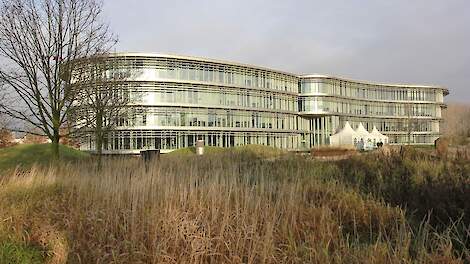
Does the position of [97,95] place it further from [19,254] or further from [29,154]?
[19,254]

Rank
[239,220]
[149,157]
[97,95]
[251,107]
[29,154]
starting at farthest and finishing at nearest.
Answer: [251,107], [29,154], [97,95], [149,157], [239,220]

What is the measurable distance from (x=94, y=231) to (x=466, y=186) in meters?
5.26

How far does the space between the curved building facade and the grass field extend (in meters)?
30.2

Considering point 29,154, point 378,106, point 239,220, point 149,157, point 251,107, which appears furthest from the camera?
point 378,106

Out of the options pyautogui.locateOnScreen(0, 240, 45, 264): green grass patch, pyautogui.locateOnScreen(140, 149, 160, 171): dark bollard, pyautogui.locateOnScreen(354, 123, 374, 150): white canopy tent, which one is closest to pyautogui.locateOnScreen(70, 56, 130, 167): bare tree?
pyautogui.locateOnScreen(140, 149, 160, 171): dark bollard

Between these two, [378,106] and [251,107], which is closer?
[251,107]

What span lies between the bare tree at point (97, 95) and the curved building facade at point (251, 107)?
1673cm

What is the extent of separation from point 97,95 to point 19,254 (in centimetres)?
1261

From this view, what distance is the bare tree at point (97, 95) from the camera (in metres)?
14.6

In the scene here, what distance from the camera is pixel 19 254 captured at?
230 inches

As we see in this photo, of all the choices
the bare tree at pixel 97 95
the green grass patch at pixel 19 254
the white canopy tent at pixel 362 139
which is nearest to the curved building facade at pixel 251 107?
the white canopy tent at pixel 362 139

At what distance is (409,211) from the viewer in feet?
20.0

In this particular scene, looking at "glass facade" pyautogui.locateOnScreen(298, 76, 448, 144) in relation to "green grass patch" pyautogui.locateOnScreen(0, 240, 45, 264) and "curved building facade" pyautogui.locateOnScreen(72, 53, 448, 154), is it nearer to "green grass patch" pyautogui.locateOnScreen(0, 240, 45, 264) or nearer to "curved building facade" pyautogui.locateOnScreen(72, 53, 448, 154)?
"curved building facade" pyautogui.locateOnScreen(72, 53, 448, 154)

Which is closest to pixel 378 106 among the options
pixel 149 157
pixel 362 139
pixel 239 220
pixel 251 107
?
pixel 362 139
